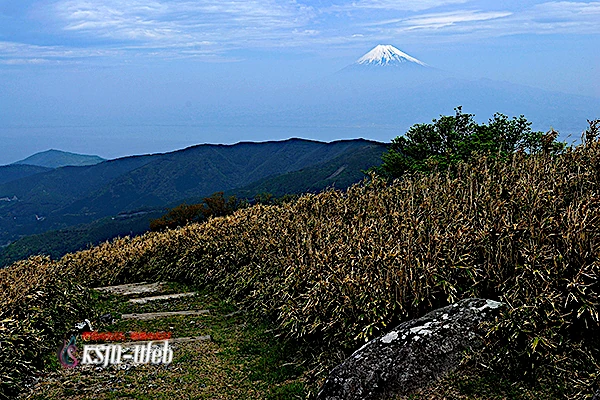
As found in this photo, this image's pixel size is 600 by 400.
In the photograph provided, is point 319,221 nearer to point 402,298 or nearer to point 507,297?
point 402,298

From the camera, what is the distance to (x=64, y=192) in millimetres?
144875

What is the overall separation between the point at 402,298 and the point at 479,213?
Result: 5.64ft

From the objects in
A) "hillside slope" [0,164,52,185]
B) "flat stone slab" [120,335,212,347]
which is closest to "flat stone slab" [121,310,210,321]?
"flat stone slab" [120,335,212,347]

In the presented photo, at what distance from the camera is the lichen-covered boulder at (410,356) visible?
4043 mm

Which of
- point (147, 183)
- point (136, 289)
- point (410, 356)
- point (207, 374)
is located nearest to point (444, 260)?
point (410, 356)

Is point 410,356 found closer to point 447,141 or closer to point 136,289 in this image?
point 136,289

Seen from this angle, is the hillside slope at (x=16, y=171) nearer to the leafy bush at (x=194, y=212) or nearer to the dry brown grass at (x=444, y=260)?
the leafy bush at (x=194, y=212)

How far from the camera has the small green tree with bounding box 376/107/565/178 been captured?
43.8 feet

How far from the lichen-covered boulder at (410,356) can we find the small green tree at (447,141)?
889 centimetres

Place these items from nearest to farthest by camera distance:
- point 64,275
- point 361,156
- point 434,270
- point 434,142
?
point 434,270 < point 64,275 < point 434,142 < point 361,156

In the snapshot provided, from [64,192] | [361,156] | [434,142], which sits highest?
[434,142]

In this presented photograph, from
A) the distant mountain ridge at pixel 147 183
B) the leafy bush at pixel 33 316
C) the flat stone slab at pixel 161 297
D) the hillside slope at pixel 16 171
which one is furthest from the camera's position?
the hillside slope at pixel 16 171

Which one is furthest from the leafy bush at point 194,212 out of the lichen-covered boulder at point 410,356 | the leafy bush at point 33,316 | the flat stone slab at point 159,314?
the lichen-covered boulder at point 410,356

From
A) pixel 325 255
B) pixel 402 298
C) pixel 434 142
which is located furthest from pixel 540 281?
pixel 434 142
